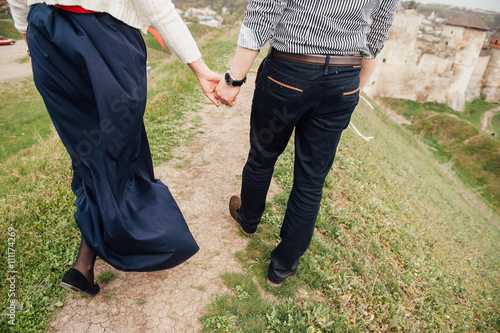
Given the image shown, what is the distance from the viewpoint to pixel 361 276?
2.40 metres

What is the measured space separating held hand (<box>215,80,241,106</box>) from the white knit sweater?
0.26m

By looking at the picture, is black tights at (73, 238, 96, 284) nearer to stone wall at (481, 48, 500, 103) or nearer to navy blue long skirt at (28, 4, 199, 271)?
navy blue long skirt at (28, 4, 199, 271)

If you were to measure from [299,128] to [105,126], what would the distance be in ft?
3.40

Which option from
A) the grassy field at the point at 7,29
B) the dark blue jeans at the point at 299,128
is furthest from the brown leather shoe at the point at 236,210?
the grassy field at the point at 7,29

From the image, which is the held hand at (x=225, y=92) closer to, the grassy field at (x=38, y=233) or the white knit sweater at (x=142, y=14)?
the white knit sweater at (x=142, y=14)

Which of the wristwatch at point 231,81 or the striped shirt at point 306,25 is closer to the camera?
the striped shirt at point 306,25

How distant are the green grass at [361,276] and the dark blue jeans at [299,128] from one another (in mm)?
245

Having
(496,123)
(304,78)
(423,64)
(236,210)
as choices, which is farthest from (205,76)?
(496,123)

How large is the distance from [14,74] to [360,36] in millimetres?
19930

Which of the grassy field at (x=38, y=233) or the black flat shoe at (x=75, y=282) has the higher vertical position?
the black flat shoe at (x=75, y=282)

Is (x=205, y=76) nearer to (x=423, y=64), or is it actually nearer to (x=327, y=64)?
(x=327, y=64)

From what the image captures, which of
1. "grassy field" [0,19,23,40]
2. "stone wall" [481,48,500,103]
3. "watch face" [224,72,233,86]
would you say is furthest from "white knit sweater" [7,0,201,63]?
"stone wall" [481,48,500,103]

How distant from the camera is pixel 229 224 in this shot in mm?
2561

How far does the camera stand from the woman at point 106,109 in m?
1.32
